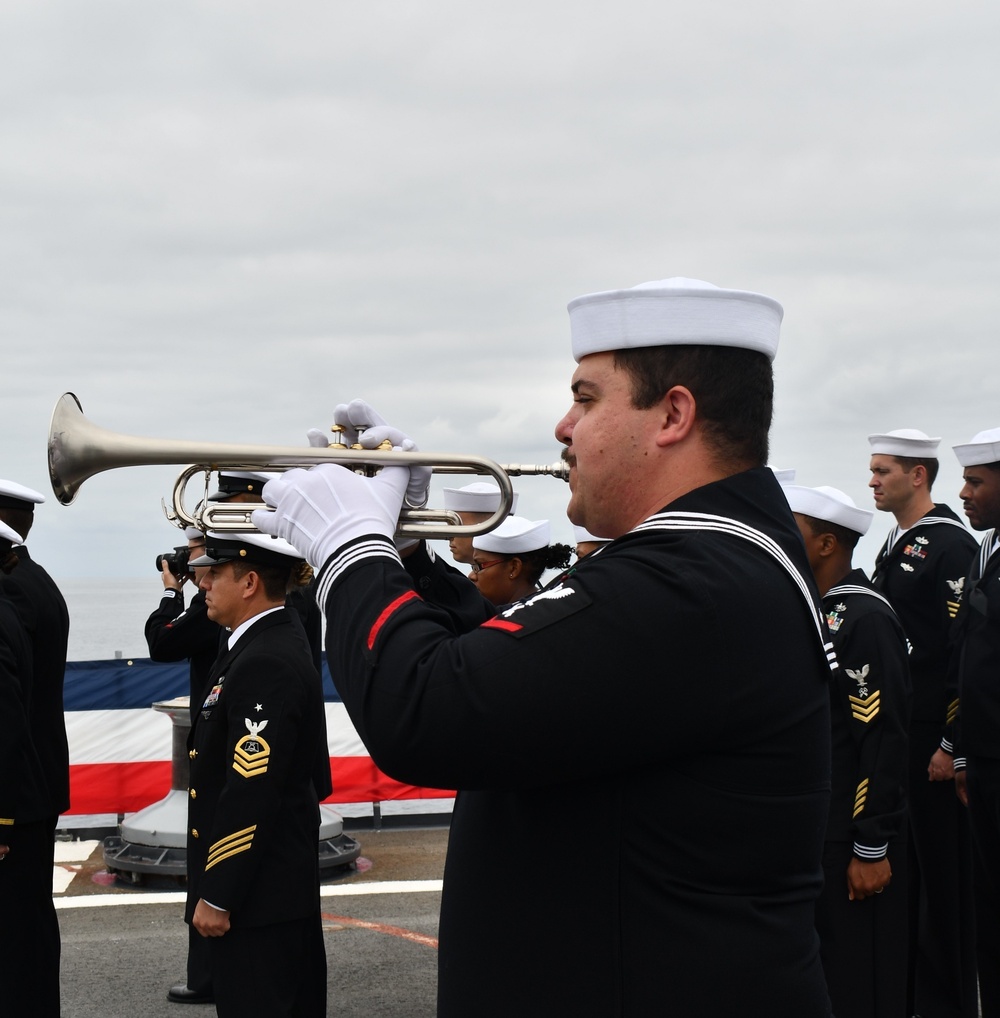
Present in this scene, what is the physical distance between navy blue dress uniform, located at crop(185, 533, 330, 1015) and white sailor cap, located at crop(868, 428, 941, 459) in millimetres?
3700

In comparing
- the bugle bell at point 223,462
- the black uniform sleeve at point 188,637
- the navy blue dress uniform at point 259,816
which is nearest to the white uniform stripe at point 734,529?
the bugle bell at point 223,462

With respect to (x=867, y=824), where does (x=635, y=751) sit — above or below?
above

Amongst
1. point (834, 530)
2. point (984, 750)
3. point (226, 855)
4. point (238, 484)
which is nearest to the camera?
point (238, 484)

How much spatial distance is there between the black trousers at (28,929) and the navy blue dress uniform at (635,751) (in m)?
2.98

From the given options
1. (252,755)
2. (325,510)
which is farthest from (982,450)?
(325,510)

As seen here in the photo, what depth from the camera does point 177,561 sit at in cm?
711

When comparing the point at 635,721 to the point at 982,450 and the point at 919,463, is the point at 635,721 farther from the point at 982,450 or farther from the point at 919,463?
the point at 919,463

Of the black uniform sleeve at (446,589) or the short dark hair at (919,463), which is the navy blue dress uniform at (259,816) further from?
the short dark hair at (919,463)

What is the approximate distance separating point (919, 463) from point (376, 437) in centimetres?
485

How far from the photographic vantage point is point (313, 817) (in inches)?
163

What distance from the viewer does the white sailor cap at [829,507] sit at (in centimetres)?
478

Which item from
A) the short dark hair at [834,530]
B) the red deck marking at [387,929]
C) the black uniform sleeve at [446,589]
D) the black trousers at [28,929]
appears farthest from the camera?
the red deck marking at [387,929]

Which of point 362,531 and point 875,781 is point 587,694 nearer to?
point 362,531

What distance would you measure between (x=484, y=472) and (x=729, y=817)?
1.06 metres
